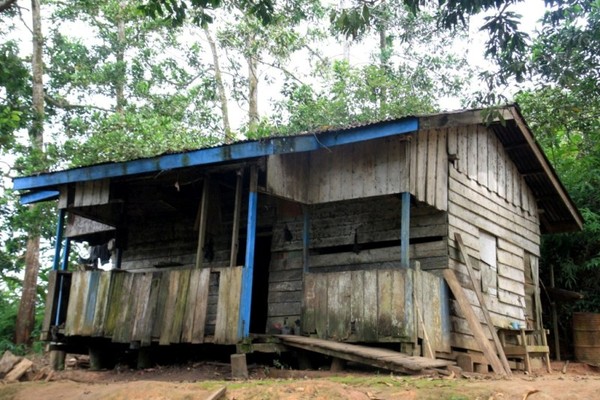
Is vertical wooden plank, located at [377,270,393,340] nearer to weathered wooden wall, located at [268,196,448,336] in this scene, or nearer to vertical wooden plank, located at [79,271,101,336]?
weathered wooden wall, located at [268,196,448,336]

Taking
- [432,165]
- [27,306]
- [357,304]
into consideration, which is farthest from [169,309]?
[27,306]

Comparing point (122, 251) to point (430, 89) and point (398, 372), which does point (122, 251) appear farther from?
point (430, 89)

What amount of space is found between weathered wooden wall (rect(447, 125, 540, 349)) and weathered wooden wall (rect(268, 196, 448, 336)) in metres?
0.40

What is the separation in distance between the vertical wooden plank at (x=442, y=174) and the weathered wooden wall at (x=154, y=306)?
3.64 m

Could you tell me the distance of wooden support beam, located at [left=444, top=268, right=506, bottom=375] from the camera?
33.0ft

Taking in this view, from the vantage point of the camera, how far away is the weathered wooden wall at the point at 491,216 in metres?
11.3

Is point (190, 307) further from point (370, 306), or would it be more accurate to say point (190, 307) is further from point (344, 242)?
point (344, 242)

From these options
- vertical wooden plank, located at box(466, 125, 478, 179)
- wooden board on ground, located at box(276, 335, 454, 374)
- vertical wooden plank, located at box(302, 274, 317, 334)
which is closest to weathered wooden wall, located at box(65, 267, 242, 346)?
wooden board on ground, located at box(276, 335, 454, 374)

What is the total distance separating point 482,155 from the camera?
12648 millimetres

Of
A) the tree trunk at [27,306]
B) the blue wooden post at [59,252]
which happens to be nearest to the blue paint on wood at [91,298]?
the blue wooden post at [59,252]

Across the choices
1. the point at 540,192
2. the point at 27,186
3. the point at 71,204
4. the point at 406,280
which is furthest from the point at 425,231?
the point at 27,186

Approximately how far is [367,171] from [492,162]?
3971 mm

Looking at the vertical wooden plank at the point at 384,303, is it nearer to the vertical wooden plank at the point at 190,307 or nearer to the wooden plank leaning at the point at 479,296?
the wooden plank leaning at the point at 479,296

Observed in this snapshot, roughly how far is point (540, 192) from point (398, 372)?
27.4 feet
